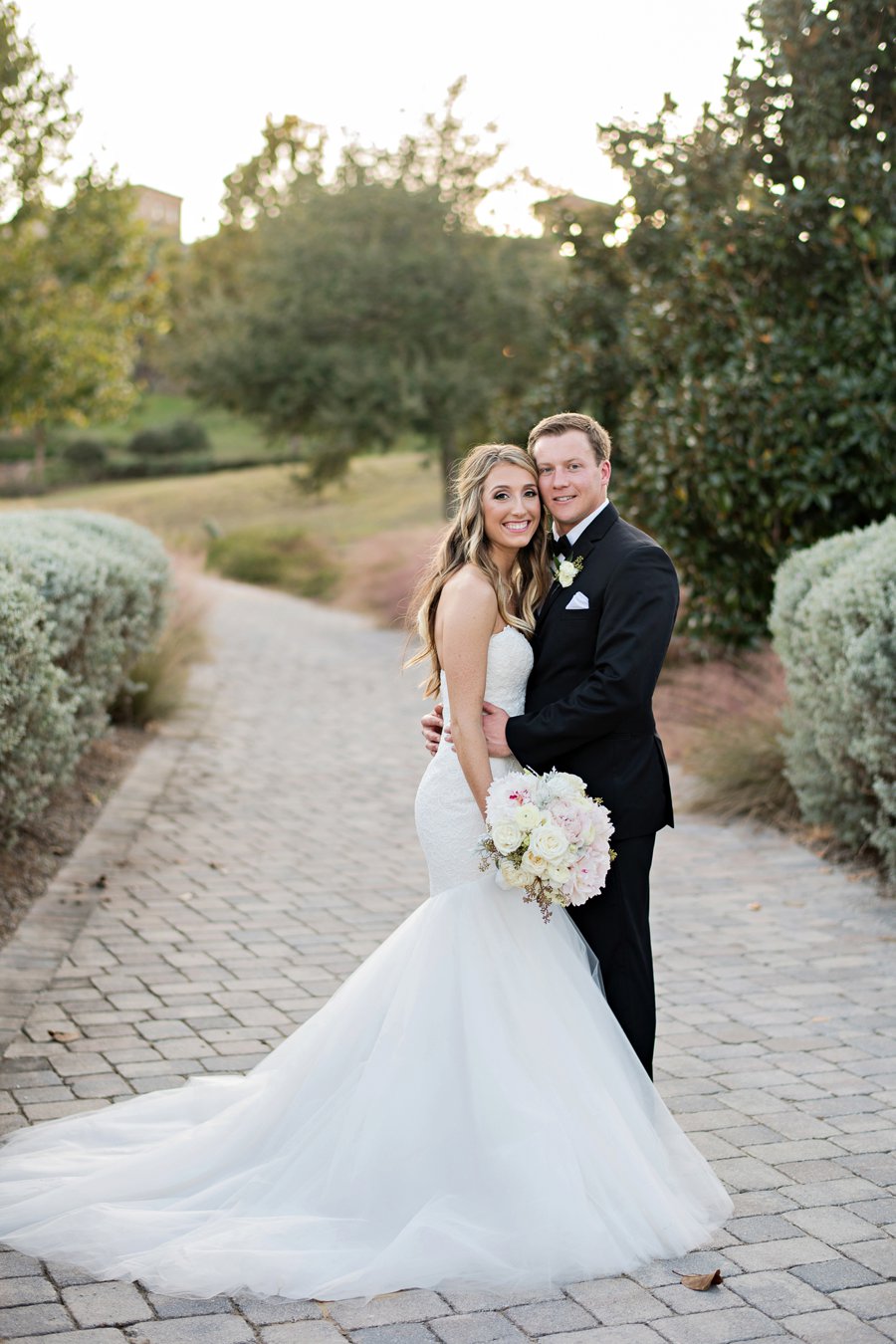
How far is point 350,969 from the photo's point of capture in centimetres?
618

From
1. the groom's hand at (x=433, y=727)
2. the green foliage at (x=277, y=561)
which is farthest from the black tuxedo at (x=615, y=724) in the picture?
the green foliage at (x=277, y=561)

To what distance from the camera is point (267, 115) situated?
57156 mm

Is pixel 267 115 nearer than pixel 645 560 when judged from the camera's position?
No

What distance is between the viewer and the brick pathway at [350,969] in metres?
3.37

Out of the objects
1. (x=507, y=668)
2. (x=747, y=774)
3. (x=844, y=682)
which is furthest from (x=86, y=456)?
(x=507, y=668)

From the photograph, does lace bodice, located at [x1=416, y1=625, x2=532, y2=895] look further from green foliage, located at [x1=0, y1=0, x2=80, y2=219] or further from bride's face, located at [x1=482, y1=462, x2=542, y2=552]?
green foliage, located at [x1=0, y1=0, x2=80, y2=219]

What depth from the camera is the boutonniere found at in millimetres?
4098

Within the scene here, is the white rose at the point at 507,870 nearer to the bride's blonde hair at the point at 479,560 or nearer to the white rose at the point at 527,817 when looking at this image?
the white rose at the point at 527,817

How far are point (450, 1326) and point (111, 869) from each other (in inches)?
192

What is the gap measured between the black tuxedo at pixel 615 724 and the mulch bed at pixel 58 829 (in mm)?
3425

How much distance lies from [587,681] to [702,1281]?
1.62 metres

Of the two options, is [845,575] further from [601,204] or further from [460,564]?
[601,204]

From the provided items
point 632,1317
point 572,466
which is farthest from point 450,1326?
point 572,466

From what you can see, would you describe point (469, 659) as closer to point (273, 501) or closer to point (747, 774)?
point (747, 774)
